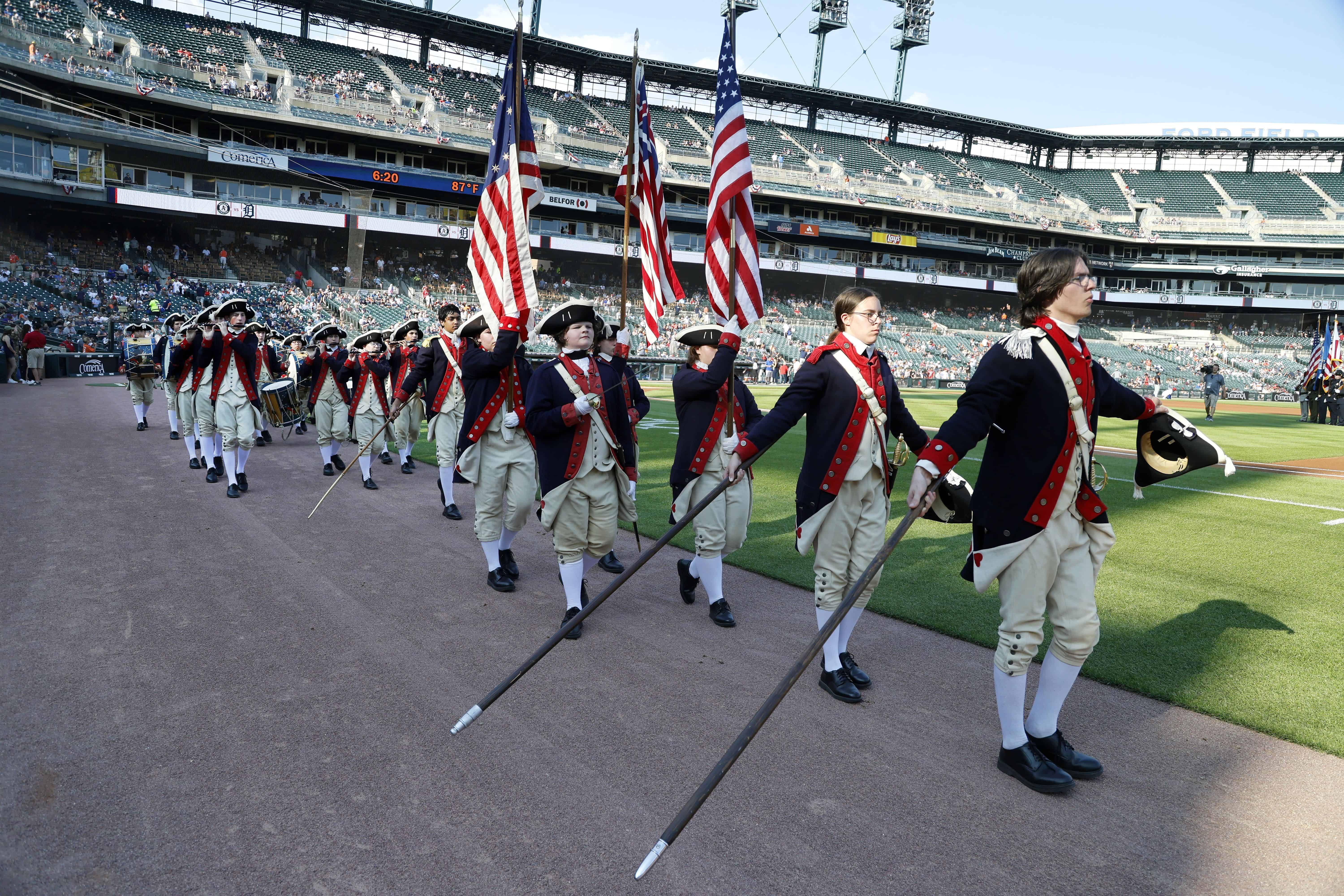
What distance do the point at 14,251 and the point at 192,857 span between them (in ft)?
143

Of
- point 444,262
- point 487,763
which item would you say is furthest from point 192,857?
point 444,262

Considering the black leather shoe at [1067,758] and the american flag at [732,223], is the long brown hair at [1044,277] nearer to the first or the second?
the black leather shoe at [1067,758]

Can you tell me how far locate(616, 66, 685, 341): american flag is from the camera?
9.12 meters

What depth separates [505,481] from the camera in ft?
22.8

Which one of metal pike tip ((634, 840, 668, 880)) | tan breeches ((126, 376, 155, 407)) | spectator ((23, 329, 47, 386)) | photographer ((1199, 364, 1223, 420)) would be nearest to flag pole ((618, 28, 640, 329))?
metal pike tip ((634, 840, 668, 880))

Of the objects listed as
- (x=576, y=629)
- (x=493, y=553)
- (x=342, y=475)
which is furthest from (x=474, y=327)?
(x=576, y=629)

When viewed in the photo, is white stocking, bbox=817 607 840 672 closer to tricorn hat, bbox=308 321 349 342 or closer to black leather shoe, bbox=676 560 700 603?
black leather shoe, bbox=676 560 700 603

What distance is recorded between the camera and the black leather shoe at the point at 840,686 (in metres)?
4.54

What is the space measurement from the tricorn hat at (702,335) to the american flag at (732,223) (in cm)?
20

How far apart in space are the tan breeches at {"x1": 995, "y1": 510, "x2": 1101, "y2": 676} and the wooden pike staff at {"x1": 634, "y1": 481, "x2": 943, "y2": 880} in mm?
515

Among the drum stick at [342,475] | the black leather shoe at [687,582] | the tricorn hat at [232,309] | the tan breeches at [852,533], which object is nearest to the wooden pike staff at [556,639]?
the tan breeches at [852,533]

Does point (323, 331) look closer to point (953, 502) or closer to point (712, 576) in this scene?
point (712, 576)

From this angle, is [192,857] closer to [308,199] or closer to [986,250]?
[308,199]

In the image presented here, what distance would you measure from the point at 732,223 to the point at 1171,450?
12.2ft
